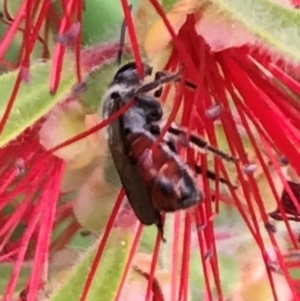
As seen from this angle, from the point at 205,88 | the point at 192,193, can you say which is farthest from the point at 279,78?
A: the point at 192,193

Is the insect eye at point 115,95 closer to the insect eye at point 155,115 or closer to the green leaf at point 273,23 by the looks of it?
the insect eye at point 155,115

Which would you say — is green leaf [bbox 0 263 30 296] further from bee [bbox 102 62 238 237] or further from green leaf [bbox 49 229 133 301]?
bee [bbox 102 62 238 237]

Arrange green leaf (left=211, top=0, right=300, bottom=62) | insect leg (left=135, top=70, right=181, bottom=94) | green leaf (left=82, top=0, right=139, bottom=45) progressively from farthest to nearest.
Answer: green leaf (left=82, top=0, right=139, bottom=45) → insect leg (left=135, top=70, right=181, bottom=94) → green leaf (left=211, top=0, right=300, bottom=62)

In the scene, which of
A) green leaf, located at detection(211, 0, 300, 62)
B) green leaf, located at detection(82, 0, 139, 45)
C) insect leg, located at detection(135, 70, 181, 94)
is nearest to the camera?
green leaf, located at detection(211, 0, 300, 62)

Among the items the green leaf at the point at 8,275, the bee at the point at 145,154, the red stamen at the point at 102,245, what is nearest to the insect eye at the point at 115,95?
the bee at the point at 145,154

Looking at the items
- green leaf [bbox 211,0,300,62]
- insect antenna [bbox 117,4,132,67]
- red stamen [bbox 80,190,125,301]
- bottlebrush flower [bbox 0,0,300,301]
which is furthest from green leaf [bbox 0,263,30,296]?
green leaf [bbox 211,0,300,62]

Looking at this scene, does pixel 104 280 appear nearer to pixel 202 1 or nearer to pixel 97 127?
pixel 97 127
